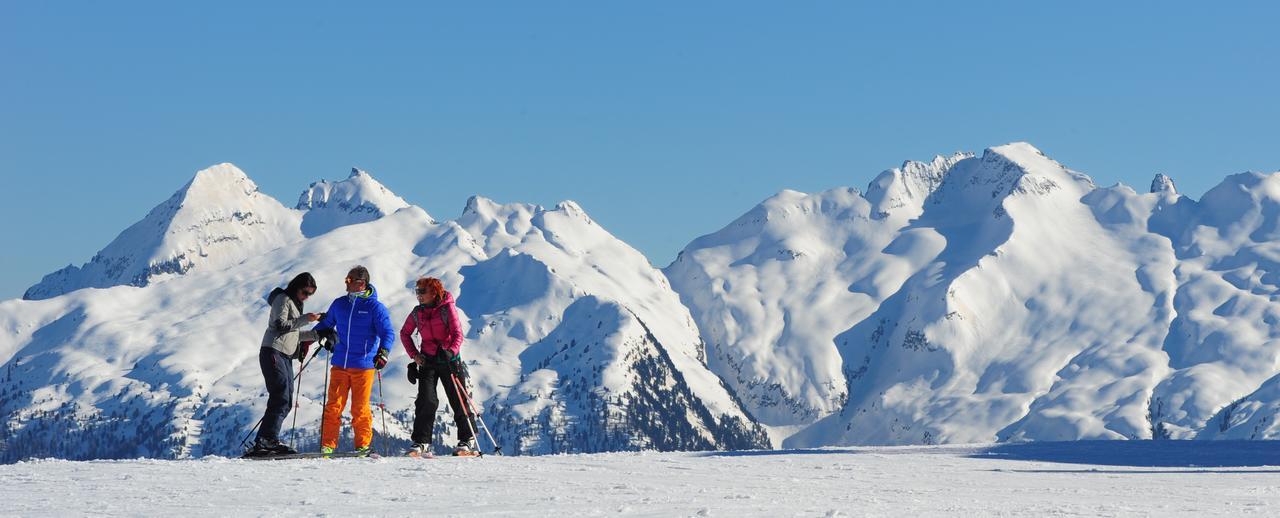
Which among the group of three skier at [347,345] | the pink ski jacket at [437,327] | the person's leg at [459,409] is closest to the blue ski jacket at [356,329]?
the group of three skier at [347,345]

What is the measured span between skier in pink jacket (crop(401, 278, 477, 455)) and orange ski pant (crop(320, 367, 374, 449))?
0.86 meters

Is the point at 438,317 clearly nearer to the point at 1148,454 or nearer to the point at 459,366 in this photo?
the point at 459,366

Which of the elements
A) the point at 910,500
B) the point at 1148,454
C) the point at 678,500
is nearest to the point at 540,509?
the point at 678,500

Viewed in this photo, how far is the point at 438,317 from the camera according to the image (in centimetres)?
2502

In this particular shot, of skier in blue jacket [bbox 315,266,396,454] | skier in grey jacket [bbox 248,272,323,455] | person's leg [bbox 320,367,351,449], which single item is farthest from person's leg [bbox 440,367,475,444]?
skier in grey jacket [bbox 248,272,323,455]

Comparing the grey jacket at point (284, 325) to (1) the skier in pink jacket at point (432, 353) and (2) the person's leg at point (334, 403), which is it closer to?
(2) the person's leg at point (334, 403)

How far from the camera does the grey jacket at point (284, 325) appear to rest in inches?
931

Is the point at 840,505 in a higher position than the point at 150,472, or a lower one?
lower

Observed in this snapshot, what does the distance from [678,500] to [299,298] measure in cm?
796

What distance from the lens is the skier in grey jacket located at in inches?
932

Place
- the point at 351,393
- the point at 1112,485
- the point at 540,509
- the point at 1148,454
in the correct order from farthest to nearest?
the point at 1148,454 → the point at 351,393 → the point at 1112,485 → the point at 540,509

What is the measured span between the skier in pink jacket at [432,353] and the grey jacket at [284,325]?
1.67m

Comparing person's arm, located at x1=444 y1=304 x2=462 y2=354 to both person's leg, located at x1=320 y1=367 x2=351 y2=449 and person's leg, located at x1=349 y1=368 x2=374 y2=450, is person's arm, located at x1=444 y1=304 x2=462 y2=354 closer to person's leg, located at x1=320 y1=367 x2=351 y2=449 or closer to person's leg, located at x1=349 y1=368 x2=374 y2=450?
person's leg, located at x1=349 y1=368 x2=374 y2=450

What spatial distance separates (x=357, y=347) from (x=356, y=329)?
0.89ft
